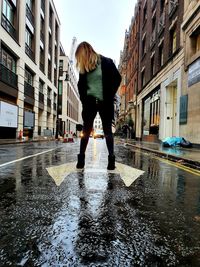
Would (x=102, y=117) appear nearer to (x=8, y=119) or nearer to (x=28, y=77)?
(x=8, y=119)

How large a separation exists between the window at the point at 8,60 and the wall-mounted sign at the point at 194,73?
1338 cm

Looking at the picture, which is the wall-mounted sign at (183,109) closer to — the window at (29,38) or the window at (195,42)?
the window at (195,42)

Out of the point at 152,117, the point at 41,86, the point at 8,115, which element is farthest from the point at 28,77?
the point at 152,117

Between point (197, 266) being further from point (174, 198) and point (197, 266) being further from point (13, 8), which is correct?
point (13, 8)

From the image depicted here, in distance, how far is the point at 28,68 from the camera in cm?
2914

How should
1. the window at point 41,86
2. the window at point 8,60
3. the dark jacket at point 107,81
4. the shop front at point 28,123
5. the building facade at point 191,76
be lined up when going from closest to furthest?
the dark jacket at point 107,81
the building facade at point 191,76
the window at point 8,60
the shop front at point 28,123
the window at point 41,86

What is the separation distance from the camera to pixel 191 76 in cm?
1569

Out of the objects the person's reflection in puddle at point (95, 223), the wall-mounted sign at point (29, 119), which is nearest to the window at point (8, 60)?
the wall-mounted sign at point (29, 119)

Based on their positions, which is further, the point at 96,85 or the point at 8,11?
the point at 8,11

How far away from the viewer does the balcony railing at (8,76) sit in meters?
21.0

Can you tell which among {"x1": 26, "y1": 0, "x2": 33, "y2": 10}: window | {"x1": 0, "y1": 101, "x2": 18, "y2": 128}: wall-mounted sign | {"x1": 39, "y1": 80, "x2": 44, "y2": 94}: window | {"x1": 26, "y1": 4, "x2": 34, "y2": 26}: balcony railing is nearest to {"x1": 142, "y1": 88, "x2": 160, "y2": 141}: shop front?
{"x1": 0, "y1": 101, "x2": 18, "y2": 128}: wall-mounted sign

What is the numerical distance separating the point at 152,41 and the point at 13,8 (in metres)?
12.7

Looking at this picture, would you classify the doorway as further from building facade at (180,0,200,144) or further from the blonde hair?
the blonde hair

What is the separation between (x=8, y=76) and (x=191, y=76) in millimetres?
13833
